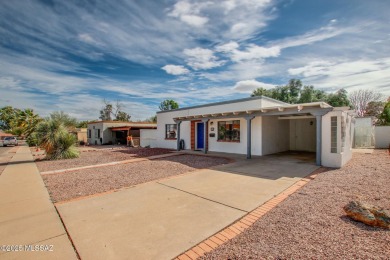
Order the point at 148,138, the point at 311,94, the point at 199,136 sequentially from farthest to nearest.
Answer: the point at 311,94 → the point at 148,138 → the point at 199,136

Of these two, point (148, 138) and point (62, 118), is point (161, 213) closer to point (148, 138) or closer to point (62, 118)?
point (62, 118)

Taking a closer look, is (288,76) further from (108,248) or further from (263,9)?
(108,248)

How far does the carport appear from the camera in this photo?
332 inches

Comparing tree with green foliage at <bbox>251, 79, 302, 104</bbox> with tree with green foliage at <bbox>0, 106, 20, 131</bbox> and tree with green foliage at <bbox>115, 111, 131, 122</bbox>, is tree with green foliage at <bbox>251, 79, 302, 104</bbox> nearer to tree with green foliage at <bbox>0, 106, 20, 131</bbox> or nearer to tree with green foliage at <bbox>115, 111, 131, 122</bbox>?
tree with green foliage at <bbox>115, 111, 131, 122</bbox>

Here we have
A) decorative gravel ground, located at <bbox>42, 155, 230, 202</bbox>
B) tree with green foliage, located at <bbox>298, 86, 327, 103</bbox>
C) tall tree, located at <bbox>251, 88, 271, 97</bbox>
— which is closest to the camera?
decorative gravel ground, located at <bbox>42, 155, 230, 202</bbox>

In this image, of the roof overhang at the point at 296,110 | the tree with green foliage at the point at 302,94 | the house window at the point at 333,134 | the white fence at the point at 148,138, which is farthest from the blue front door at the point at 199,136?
the tree with green foliage at the point at 302,94

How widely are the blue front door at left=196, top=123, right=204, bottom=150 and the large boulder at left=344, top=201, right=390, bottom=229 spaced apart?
11712mm

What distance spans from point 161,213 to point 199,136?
11405mm

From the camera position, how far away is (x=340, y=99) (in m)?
27.2

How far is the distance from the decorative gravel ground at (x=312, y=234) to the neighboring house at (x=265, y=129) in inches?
154

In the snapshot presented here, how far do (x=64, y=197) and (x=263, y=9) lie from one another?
30.6 ft

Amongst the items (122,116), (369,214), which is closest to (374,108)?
(369,214)

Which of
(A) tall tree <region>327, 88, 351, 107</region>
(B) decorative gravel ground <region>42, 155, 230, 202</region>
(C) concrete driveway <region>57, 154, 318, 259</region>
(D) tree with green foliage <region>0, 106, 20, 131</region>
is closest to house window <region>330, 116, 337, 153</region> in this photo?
(C) concrete driveway <region>57, 154, 318, 259</region>

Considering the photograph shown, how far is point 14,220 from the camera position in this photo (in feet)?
12.3
